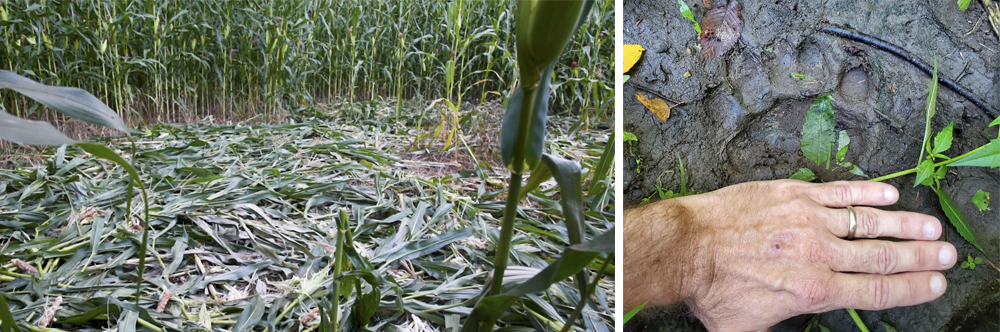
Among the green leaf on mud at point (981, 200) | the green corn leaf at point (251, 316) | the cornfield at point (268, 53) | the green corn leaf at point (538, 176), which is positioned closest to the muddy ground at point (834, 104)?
the green leaf on mud at point (981, 200)

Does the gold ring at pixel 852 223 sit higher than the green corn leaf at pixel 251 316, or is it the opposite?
the gold ring at pixel 852 223

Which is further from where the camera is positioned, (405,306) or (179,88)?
(179,88)

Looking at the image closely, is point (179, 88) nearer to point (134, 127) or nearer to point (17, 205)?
point (134, 127)

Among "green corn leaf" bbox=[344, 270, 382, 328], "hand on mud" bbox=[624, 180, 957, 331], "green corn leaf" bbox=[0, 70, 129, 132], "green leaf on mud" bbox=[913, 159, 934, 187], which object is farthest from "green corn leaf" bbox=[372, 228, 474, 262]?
"green leaf on mud" bbox=[913, 159, 934, 187]

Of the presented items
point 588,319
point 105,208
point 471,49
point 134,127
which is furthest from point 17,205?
point 471,49

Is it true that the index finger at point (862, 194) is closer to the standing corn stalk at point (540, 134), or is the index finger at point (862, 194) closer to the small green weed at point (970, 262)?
the small green weed at point (970, 262)

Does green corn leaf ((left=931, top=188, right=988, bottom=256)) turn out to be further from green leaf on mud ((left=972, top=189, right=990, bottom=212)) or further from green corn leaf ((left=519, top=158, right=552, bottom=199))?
green corn leaf ((left=519, top=158, right=552, bottom=199))

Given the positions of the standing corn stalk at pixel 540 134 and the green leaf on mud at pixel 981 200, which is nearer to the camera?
the standing corn stalk at pixel 540 134

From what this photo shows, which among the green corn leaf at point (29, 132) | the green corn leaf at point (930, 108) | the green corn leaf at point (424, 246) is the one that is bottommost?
the green corn leaf at point (424, 246)
